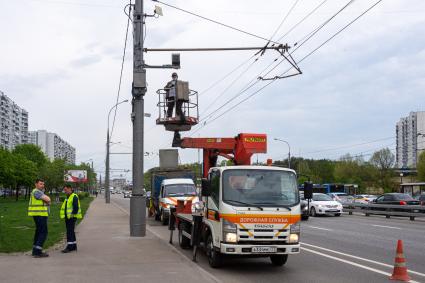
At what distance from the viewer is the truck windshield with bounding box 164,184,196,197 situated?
2503 cm

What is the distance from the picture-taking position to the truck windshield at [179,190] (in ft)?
82.1

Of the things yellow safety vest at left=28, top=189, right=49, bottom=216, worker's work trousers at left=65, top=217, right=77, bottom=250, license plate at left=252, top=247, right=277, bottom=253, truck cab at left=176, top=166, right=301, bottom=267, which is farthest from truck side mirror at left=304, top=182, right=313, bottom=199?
yellow safety vest at left=28, top=189, right=49, bottom=216

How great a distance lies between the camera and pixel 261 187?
10.8 meters

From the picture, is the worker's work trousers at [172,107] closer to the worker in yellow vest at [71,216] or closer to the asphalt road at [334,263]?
the asphalt road at [334,263]

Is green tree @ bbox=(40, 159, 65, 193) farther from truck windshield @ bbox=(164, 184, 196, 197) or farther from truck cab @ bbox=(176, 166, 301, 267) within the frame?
truck cab @ bbox=(176, 166, 301, 267)

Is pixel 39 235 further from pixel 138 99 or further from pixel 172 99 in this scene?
pixel 138 99

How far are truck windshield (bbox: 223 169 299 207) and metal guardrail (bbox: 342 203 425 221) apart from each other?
20060mm

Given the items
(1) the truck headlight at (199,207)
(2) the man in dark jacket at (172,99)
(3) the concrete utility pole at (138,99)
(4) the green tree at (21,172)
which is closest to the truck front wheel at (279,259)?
(1) the truck headlight at (199,207)

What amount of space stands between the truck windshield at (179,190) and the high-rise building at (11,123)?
10523 cm

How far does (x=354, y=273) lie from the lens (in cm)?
1041

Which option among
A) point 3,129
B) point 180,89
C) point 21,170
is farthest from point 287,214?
point 3,129

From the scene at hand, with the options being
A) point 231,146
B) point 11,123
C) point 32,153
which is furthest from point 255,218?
point 11,123

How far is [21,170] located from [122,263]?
220ft

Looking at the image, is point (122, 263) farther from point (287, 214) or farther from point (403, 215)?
point (403, 215)
